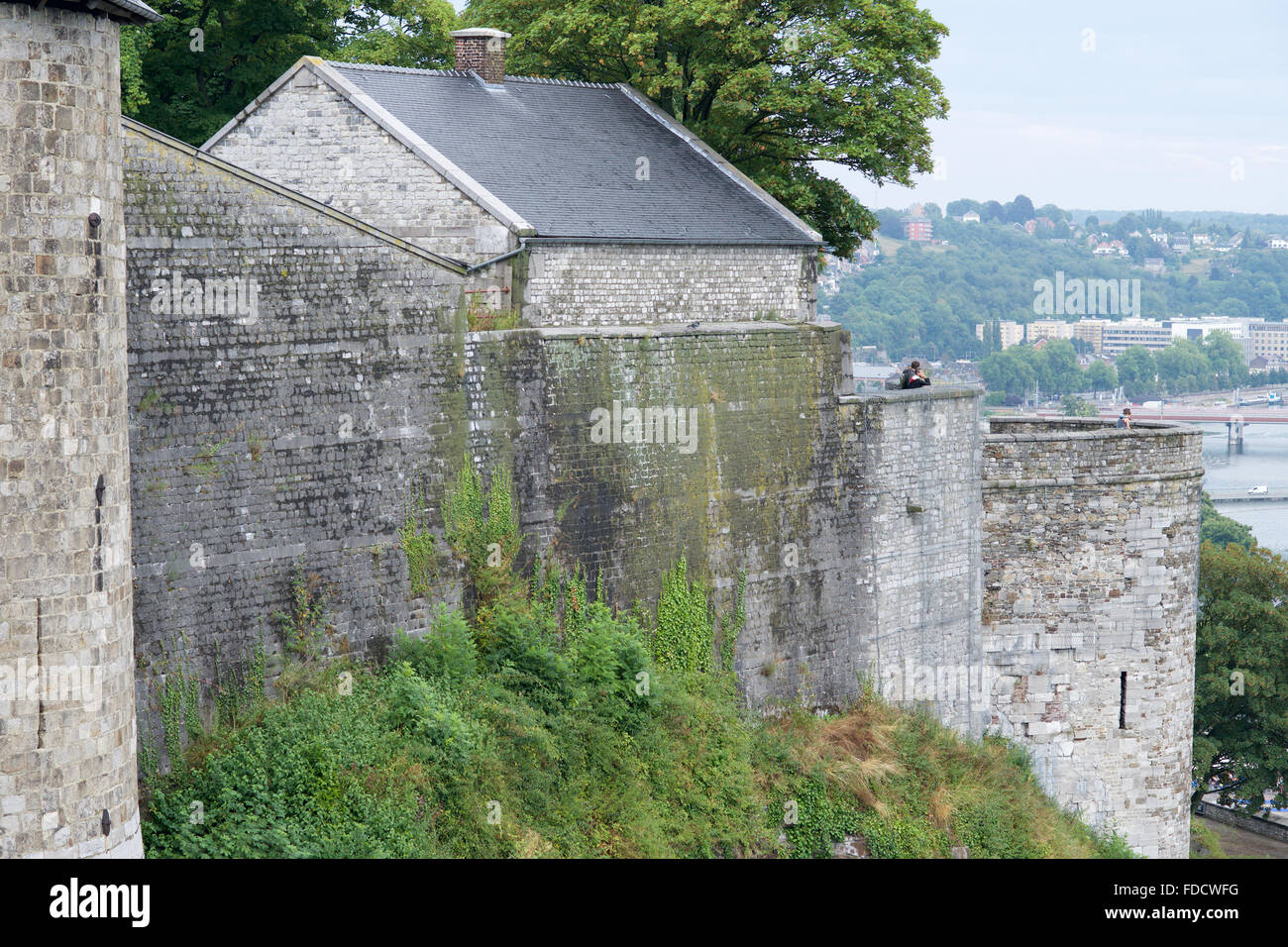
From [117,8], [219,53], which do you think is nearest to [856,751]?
[117,8]

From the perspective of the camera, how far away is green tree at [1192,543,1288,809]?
129 ft

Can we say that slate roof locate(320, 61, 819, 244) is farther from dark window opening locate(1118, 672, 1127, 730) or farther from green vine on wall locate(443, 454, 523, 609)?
dark window opening locate(1118, 672, 1127, 730)

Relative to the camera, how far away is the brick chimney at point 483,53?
25.0m

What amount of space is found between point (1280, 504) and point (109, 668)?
121 meters

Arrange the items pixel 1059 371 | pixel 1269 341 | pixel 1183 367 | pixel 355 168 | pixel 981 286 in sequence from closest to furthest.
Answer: pixel 355 168 → pixel 1059 371 → pixel 1183 367 → pixel 981 286 → pixel 1269 341

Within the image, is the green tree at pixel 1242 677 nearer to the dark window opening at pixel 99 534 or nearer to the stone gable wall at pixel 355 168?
the stone gable wall at pixel 355 168

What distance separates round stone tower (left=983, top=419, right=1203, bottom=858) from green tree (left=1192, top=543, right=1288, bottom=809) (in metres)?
13.0

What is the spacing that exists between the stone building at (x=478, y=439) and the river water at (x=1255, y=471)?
82591 mm

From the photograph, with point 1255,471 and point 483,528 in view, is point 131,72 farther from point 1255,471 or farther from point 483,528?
point 1255,471

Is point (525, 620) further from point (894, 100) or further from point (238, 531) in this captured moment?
point (894, 100)

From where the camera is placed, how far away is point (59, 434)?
1246 cm

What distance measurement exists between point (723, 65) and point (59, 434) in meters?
19.3

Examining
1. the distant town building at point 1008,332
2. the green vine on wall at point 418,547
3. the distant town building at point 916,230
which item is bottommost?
the green vine on wall at point 418,547

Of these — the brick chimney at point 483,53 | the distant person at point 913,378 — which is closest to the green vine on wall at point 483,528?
the brick chimney at point 483,53
